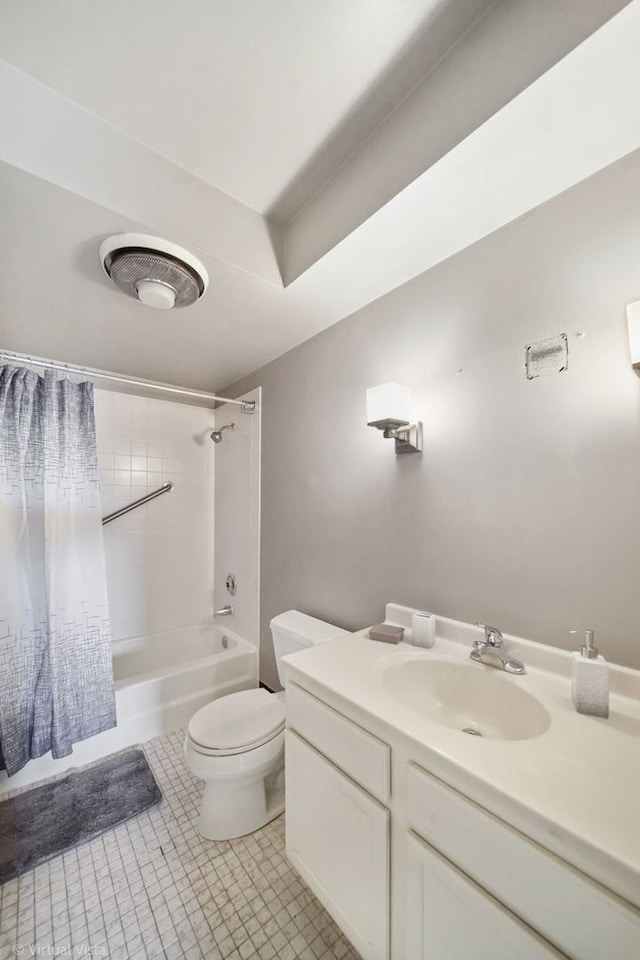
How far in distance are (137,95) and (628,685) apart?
1940mm

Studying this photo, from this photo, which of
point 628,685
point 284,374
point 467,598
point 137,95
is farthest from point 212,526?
point 628,685

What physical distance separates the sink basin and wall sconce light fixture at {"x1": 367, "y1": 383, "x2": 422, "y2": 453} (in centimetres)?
73

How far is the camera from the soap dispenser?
0.78 m

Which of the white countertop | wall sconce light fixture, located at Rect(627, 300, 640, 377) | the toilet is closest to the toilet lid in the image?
the toilet

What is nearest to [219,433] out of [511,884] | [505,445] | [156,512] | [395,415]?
[156,512]

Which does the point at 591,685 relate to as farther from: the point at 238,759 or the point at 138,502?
the point at 138,502

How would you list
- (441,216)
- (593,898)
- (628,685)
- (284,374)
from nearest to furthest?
(593,898) → (628,685) → (441,216) → (284,374)

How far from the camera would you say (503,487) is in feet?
3.59

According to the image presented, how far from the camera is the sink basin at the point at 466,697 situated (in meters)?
0.90

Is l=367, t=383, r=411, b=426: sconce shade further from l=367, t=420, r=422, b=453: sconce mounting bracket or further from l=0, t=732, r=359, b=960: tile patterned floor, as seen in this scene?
l=0, t=732, r=359, b=960: tile patterned floor

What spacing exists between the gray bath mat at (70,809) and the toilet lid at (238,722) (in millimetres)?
452

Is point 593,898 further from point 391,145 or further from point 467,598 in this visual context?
point 391,145

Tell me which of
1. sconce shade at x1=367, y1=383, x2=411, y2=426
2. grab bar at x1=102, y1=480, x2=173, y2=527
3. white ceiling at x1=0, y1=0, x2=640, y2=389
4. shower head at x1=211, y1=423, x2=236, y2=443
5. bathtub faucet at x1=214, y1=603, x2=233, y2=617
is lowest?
bathtub faucet at x1=214, y1=603, x2=233, y2=617

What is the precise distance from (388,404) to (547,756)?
3.27 ft
